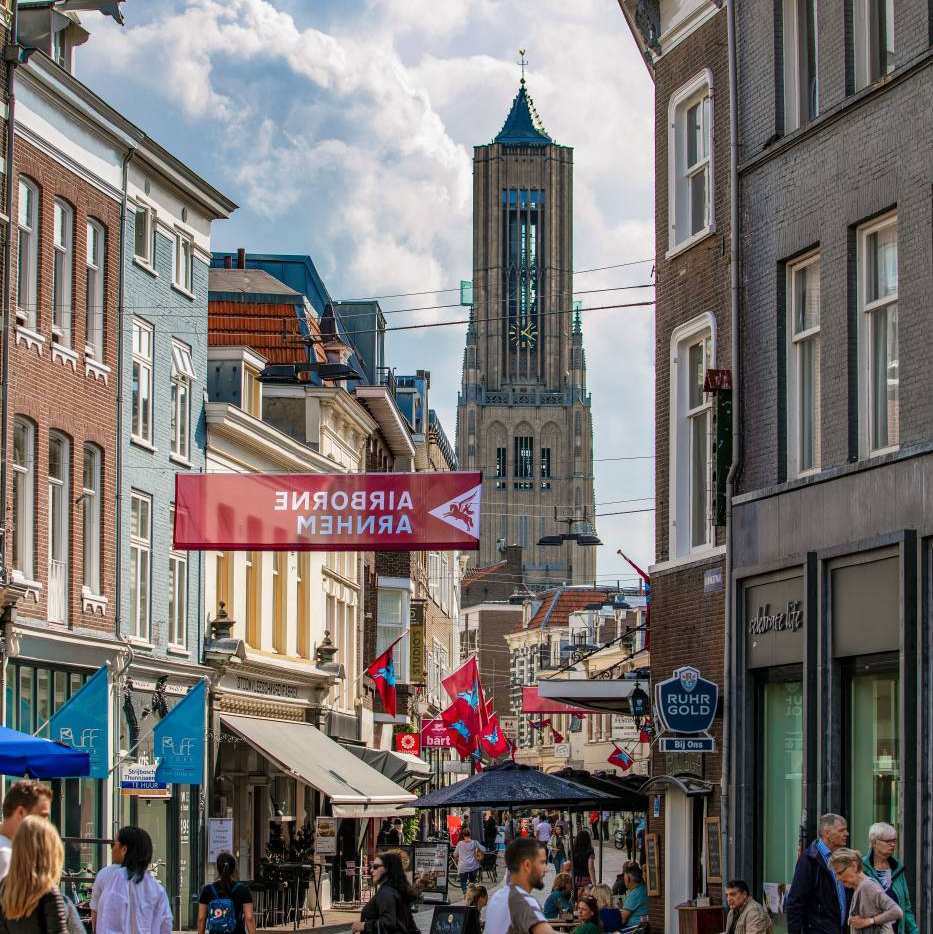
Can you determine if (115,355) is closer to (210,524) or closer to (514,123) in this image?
(210,524)

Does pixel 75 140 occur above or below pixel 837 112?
above

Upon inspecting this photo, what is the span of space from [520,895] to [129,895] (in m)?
2.89

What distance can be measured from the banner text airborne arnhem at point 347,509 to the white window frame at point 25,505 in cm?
364

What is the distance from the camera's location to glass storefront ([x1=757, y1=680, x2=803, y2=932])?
19.8 m

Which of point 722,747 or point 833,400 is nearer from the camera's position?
point 833,400

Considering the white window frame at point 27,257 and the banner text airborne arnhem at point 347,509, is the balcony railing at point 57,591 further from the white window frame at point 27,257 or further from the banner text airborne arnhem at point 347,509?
the banner text airborne arnhem at point 347,509

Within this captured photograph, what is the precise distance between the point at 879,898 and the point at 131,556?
64.9ft

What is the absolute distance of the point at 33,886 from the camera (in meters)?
8.68

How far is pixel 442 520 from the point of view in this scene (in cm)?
2502

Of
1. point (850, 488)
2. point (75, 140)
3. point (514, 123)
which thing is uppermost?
point (514, 123)

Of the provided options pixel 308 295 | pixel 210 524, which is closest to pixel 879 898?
pixel 210 524

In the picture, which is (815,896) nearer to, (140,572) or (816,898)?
(816,898)

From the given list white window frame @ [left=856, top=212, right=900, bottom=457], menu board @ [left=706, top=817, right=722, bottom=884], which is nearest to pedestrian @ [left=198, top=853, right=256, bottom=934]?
menu board @ [left=706, top=817, right=722, bottom=884]

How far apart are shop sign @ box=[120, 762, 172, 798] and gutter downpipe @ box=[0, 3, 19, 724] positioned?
3399 millimetres
